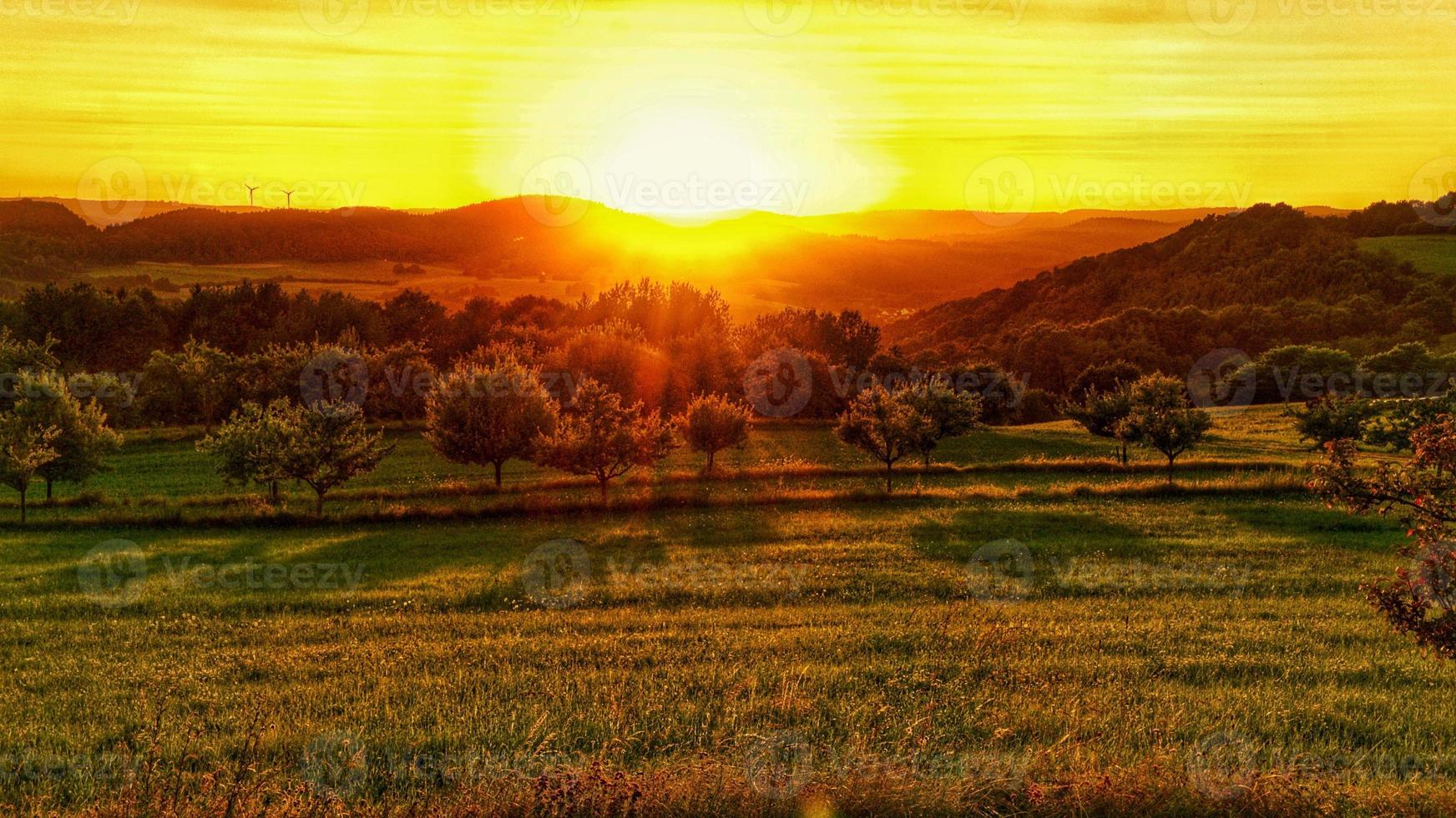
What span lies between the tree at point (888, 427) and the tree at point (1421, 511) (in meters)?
30.1

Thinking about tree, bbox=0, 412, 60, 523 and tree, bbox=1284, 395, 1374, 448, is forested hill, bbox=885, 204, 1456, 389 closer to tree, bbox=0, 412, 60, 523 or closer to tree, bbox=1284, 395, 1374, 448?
tree, bbox=1284, 395, 1374, 448

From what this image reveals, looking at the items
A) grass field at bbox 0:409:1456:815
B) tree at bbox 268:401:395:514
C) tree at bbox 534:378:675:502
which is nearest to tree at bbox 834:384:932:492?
grass field at bbox 0:409:1456:815

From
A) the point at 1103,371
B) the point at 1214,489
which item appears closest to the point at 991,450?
the point at 1214,489

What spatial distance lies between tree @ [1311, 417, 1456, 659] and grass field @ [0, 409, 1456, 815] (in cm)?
173

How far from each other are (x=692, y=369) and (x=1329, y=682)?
233 ft

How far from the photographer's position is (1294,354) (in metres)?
90.4

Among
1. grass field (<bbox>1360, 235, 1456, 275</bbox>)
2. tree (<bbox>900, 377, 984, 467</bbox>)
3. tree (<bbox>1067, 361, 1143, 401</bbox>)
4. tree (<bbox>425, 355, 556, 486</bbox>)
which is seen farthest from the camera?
grass field (<bbox>1360, 235, 1456, 275</bbox>)

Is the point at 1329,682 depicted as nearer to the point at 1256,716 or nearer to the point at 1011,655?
the point at 1256,716

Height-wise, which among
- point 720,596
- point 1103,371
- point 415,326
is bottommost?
point 720,596

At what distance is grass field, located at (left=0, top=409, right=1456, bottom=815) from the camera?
9.20 metres

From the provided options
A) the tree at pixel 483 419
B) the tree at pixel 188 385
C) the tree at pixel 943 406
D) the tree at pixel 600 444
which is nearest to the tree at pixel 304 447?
the tree at pixel 483 419

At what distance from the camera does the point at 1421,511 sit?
31.1 ft

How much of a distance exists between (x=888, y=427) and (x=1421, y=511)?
102ft

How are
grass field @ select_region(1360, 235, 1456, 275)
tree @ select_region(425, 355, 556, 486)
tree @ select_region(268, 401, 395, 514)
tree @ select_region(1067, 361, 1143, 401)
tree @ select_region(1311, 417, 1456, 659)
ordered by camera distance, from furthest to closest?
grass field @ select_region(1360, 235, 1456, 275), tree @ select_region(1067, 361, 1143, 401), tree @ select_region(425, 355, 556, 486), tree @ select_region(268, 401, 395, 514), tree @ select_region(1311, 417, 1456, 659)
